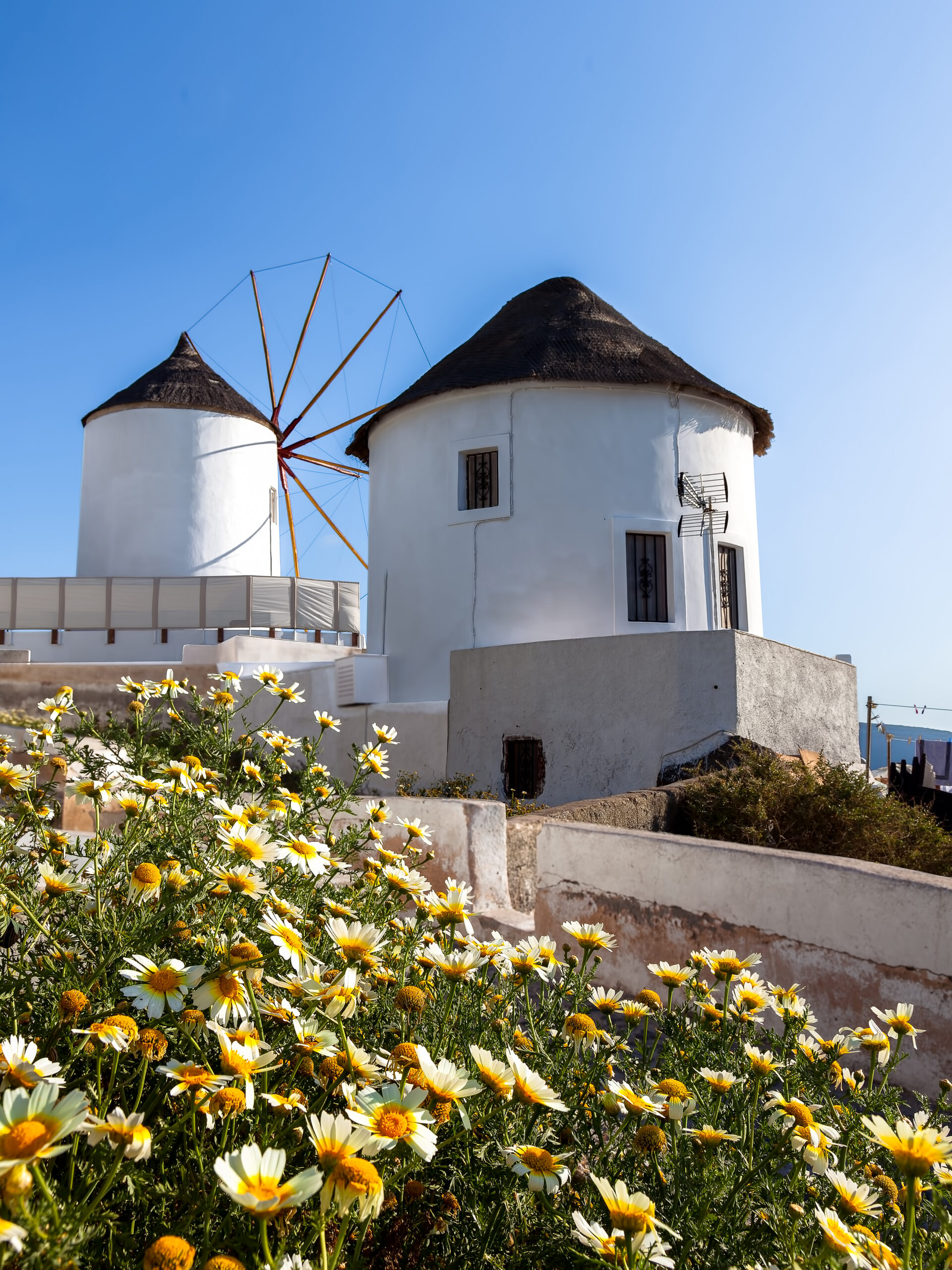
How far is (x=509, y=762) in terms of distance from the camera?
10602 millimetres

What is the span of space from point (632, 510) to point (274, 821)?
11600mm

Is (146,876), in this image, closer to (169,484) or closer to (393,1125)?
(393,1125)

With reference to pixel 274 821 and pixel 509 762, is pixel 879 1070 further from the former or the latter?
pixel 509 762

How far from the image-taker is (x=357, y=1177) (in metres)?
1.01

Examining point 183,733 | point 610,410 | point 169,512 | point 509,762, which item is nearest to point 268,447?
point 169,512

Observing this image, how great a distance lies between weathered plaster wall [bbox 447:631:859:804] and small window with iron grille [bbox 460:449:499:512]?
3319mm

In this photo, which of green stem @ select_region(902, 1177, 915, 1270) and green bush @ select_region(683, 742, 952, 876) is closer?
green stem @ select_region(902, 1177, 915, 1270)

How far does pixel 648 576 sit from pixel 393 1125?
42.4 feet

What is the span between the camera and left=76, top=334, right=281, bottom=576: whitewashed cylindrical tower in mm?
22016

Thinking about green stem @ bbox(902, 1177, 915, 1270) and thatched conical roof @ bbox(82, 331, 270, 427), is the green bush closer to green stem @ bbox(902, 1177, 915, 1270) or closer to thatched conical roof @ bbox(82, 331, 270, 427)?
green stem @ bbox(902, 1177, 915, 1270)

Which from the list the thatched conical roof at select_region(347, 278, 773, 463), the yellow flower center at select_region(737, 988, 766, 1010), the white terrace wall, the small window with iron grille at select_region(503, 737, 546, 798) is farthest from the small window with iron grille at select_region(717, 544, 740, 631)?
the yellow flower center at select_region(737, 988, 766, 1010)

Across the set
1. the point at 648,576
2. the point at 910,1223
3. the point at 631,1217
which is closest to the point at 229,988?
the point at 631,1217

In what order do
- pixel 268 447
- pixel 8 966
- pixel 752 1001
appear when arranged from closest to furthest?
1. pixel 8 966
2. pixel 752 1001
3. pixel 268 447

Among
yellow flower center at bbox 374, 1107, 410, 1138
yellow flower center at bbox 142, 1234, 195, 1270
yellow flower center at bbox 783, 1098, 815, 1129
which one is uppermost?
yellow flower center at bbox 374, 1107, 410, 1138
